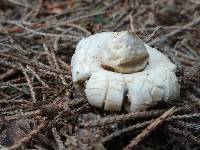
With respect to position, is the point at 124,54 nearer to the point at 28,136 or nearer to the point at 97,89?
the point at 97,89

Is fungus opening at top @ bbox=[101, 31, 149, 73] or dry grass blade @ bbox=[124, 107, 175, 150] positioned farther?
fungus opening at top @ bbox=[101, 31, 149, 73]

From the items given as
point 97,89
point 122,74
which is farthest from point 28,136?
point 122,74

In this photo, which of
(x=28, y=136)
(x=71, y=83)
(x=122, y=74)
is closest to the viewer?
(x=28, y=136)

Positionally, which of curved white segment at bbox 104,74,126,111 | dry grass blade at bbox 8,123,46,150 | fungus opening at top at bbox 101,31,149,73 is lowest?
dry grass blade at bbox 8,123,46,150

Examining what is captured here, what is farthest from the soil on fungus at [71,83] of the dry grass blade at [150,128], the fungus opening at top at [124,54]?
the fungus opening at top at [124,54]

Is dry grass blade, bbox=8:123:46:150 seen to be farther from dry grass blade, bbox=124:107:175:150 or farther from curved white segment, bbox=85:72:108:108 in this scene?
dry grass blade, bbox=124:107:175:150

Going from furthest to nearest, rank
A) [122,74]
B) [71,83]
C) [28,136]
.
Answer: [71,83] → [122,74] → [28,136]

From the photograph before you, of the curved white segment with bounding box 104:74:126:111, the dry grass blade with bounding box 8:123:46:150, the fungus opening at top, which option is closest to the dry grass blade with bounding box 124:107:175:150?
the curved white segment with bounding box 104:74:126:111

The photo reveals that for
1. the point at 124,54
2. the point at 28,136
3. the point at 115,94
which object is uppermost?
the point at 124,54

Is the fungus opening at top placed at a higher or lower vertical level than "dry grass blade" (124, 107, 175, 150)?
higher
